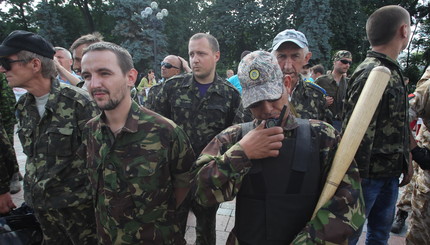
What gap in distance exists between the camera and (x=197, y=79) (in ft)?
11.4

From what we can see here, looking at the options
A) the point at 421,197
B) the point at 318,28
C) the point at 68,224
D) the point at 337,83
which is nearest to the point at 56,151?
the point at 68,224

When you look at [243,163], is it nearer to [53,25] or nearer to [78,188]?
[78,188]

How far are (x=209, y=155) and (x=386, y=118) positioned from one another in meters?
1.71

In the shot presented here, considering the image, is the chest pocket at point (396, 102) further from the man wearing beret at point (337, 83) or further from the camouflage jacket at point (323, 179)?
the man wearing beret at point (337, 83)

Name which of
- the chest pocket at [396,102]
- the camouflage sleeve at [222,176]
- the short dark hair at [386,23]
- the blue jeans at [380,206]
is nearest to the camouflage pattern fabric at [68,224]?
the camouflage sleeve at [222,176]

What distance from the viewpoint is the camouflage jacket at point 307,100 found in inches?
107

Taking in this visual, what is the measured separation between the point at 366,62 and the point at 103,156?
7.72 ft

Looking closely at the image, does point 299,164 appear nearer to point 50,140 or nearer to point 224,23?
point 50,140

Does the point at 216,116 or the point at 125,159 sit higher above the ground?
the point at 216,116

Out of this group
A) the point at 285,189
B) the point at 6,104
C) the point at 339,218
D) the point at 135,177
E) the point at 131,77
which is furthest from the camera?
the point at 6,104

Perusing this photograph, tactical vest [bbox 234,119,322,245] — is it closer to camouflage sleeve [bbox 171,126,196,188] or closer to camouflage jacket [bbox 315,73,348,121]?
camouflage sleeve [bbox 171,126,196,188]

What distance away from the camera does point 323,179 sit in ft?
4.84

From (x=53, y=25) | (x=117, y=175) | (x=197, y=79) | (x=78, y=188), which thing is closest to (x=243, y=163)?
(x=117, y=175)

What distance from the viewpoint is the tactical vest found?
1.41 meters
